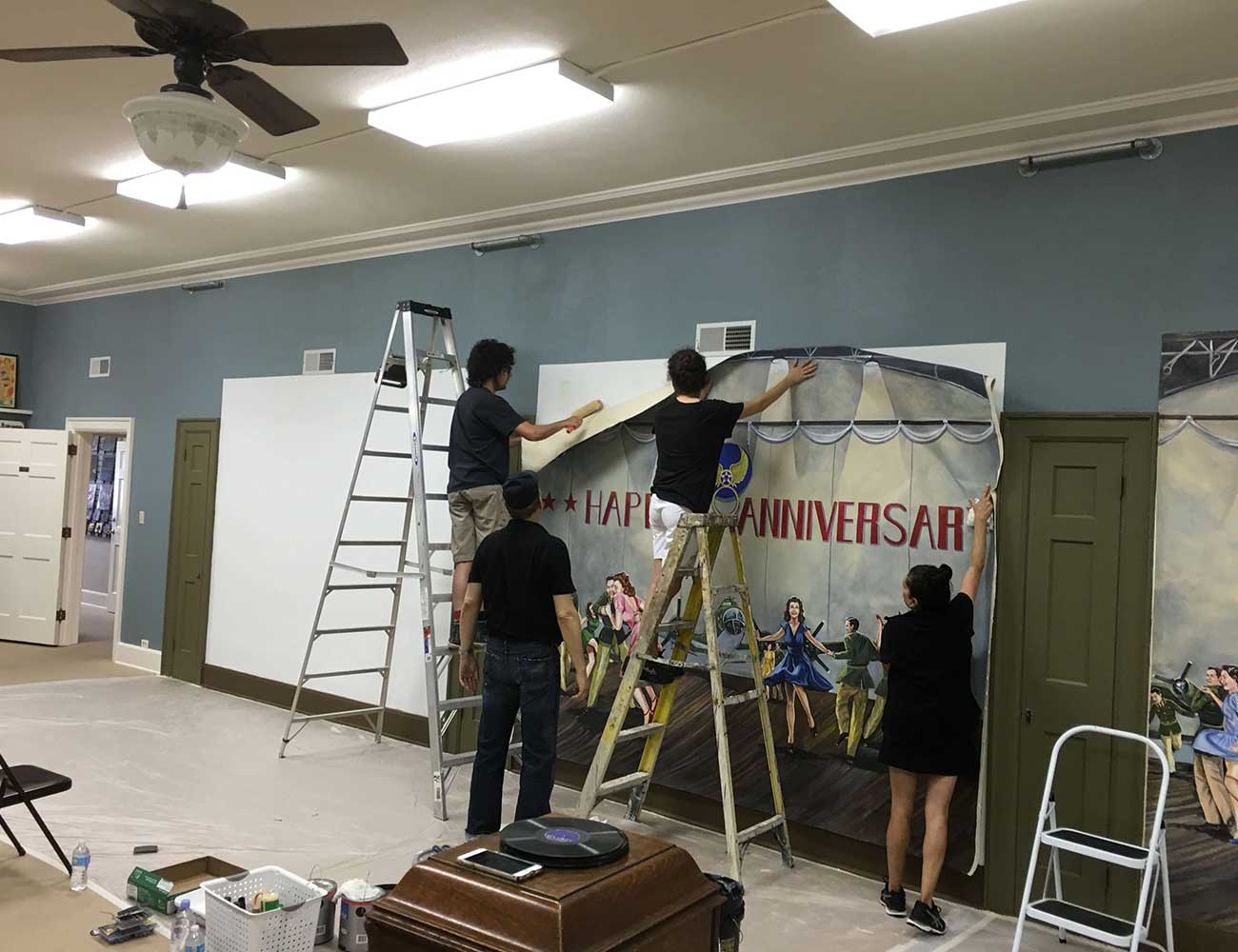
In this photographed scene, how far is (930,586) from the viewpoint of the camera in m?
3.62

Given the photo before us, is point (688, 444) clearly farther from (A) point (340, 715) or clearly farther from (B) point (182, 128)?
(A) point (340, 715)

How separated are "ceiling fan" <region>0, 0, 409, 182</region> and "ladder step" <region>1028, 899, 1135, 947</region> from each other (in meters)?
3.24

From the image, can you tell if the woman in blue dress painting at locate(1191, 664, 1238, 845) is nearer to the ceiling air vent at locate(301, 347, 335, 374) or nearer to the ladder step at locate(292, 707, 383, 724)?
the ladder step at locate(292, 707, 383, 724)

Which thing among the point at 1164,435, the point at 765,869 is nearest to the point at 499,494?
the point at 765,869

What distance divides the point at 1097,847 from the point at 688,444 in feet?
6.81

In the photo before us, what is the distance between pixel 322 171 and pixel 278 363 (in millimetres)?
2440

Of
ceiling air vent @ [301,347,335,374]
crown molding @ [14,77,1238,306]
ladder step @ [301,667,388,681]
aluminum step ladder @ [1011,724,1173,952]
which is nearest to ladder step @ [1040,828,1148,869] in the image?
aluminum step ladder @ [1011,724,1173,952]

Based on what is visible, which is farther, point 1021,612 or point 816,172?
point 816,172

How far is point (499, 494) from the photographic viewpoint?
15.9ft

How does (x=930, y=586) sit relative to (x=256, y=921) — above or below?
above

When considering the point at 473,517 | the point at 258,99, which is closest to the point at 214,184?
the point at 473,517

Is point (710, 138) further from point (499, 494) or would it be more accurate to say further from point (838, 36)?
point (499, 494)

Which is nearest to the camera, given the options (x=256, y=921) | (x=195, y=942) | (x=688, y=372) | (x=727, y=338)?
(x=256, y=921)

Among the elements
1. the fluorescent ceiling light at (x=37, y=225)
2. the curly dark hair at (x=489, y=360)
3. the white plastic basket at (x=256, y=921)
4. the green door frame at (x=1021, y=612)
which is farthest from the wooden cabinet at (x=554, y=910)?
the fluorescent ceiling light at (x=37, y=225)
